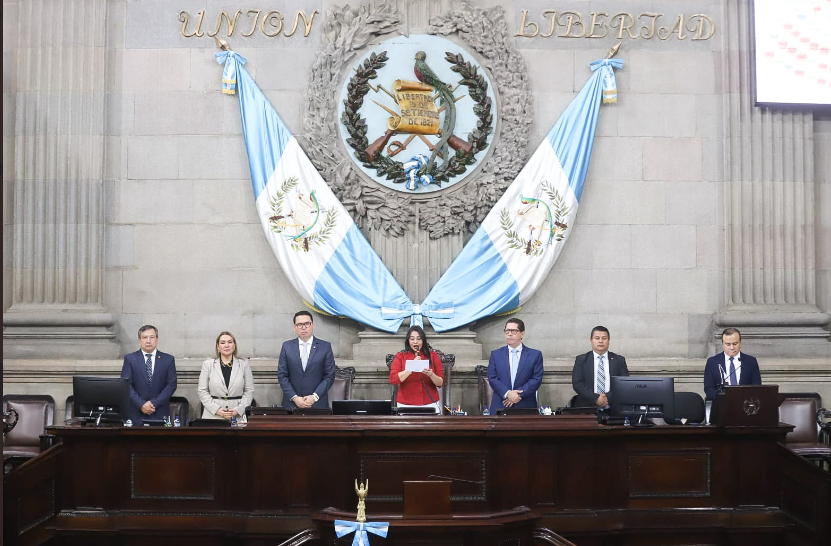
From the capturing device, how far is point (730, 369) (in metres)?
7.79

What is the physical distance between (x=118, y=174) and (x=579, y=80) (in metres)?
4.88

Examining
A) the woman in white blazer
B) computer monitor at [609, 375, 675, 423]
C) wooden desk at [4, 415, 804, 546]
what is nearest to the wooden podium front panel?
wooden desk at [4, 415, 804, 546]

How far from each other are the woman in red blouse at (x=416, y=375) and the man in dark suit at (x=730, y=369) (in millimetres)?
2340

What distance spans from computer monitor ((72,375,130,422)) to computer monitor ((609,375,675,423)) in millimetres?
3647

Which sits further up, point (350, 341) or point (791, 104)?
point (791, 104)

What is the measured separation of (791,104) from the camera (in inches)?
368

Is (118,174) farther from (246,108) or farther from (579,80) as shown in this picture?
(579,80)

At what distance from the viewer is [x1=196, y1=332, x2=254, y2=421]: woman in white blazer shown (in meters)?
7.54

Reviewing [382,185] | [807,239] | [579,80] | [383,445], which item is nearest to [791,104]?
[807,239]

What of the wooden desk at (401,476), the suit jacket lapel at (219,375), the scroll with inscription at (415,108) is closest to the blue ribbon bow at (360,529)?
the wooden desk at (401,476)

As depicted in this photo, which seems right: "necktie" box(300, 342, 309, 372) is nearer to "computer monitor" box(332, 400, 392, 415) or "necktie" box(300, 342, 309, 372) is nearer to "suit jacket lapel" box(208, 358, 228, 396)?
"suit jacket lapel" box(208, 358, 228, 396)

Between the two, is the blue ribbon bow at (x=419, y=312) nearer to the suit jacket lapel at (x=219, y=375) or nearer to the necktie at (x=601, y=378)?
the necktie at (x=601, y=378)

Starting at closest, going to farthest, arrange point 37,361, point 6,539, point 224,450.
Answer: point 6,539, point 224,450, point 37,361

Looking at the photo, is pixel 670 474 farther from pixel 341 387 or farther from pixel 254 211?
pixel 254 211
